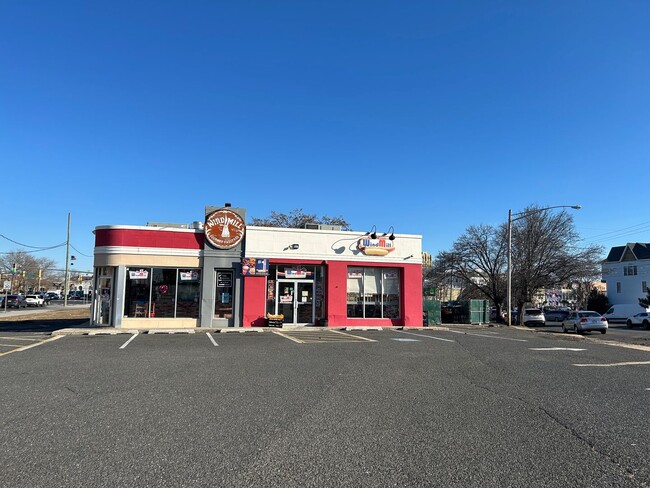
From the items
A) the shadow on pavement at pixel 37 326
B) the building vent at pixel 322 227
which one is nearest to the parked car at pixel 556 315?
the building vent at pixel 322 227

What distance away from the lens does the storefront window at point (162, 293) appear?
22.2m

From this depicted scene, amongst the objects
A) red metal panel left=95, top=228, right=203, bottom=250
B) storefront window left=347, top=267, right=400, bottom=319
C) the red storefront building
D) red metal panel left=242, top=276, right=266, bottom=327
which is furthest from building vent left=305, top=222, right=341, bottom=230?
red metal panel left=95, top=228, right=203, bottom=250

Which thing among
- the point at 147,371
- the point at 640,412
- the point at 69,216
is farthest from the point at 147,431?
the point at 69,216

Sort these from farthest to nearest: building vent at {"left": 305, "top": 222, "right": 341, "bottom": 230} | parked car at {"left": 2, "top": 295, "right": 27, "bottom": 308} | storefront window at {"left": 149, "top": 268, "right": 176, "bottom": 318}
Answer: parked car at {"left": 2, "top": 295, "right": 27, "bottom": 308}, building vent at {"left": 305, "top": 222, "right": 341, "bottom": 230}, storefront window at {"left": 149, "top": 268, "right": 176, "bottom": 318}

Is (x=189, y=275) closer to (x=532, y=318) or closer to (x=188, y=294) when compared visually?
(x=188, y=294)

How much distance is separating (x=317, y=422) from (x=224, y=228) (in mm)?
18096

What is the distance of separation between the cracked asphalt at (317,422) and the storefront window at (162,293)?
10.2 m

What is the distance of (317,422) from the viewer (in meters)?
6.28

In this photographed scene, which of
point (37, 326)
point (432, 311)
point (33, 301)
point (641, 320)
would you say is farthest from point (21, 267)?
point (641, 320)

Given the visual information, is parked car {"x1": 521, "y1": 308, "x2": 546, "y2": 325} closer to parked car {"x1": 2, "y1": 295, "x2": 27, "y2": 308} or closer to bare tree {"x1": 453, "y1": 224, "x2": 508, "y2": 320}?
bare tree {"x1": 453, "y1": 224, "x2": 508, "y2": 320}

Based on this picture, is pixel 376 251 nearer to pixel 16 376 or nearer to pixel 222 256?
pixel 222 256

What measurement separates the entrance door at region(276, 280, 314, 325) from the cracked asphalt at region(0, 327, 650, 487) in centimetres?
1218

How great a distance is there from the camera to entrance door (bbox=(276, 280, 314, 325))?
79.6 feet

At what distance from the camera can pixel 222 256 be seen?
23250 millimetres
